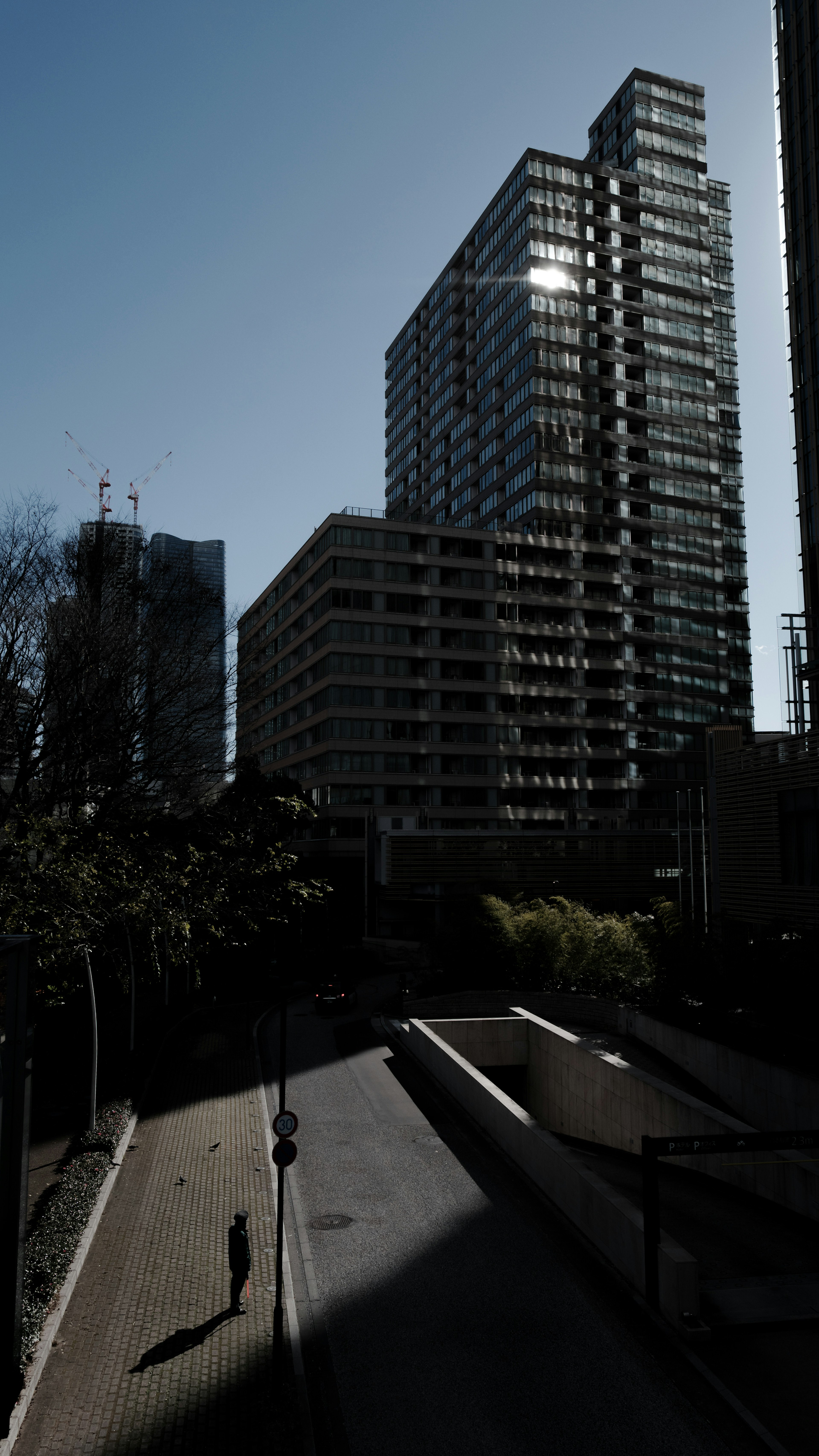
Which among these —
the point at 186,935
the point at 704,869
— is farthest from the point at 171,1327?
the point at 704,869

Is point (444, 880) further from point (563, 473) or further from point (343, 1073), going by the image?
point (563, 473)

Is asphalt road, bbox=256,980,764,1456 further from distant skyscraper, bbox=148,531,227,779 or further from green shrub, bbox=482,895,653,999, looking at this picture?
green shrub, bbox=482,895,653,999

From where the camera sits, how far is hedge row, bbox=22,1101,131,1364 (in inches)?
532

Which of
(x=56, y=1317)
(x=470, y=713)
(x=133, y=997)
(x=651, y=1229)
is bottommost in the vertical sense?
(x=56, y=1317)

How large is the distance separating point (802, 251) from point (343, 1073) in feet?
145

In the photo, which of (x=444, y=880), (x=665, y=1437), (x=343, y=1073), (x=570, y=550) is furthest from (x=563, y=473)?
(x=665, y=1437)

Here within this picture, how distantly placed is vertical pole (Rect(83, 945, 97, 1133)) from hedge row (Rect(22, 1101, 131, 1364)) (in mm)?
251

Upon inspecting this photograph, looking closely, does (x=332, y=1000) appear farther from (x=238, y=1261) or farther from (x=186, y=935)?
(x=238, y=1261)

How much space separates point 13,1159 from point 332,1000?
99.8 feet

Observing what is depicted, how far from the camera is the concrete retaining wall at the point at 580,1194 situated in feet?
44.9

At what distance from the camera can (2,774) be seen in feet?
82.3

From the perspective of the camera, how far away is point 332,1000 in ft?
135

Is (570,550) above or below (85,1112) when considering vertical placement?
above

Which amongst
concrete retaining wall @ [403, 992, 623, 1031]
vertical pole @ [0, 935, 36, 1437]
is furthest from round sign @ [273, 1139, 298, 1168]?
concrete retaining wall @ [403, 992, 623, 1031]
